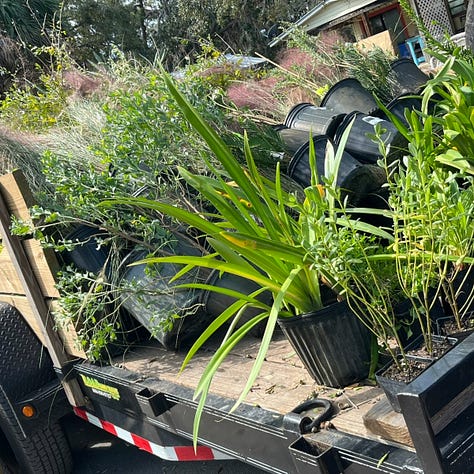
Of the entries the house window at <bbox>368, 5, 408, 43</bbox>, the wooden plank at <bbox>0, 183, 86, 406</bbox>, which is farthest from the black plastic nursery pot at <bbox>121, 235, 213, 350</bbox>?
the house window at <bbox>368, 5, 408, 43</bbox>

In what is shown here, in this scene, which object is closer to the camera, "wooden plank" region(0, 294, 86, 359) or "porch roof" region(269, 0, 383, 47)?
"wooden plank" region(0, 294, 86, 359)

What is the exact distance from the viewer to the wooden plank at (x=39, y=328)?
114 inches

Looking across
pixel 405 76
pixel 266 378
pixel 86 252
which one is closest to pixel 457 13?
pixel 405 76

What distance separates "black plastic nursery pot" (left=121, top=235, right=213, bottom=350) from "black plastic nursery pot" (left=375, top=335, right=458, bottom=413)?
112cm

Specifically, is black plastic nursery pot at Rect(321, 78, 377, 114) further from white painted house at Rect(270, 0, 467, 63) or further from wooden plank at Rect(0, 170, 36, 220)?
white painted house at Rect(270, 0, 467, 63)

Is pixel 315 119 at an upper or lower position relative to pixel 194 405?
upper

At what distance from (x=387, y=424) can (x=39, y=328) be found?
2056mm

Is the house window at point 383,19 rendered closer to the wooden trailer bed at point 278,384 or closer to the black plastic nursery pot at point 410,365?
the wooden trailer bed at point 278,384

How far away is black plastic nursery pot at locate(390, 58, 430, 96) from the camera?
4.37 metres

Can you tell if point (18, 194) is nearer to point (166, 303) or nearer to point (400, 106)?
point (166, 303)

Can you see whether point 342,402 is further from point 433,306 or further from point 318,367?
point 433,306

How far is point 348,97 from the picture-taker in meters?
3.89

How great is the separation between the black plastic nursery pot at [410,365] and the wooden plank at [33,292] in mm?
1799

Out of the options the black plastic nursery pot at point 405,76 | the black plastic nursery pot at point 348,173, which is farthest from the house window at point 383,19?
the black plastic nursery pot at point 348,173
